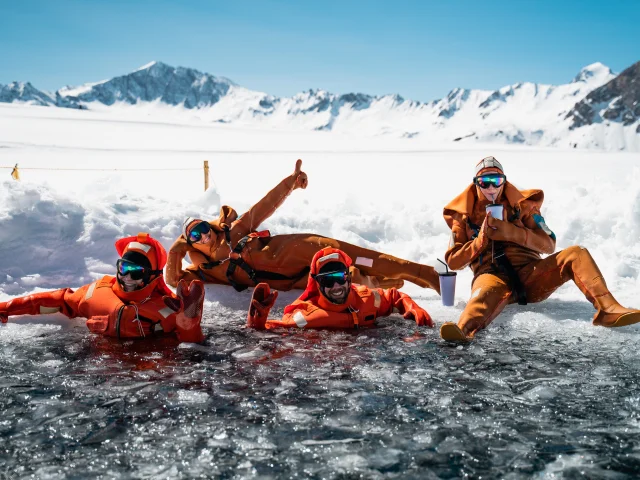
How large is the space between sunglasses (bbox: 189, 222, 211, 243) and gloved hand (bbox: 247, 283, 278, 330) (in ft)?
4.42

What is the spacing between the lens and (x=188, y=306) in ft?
16.1

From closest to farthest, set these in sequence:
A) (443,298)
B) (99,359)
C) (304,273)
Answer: (99,359)
(443,298)
(304,273)

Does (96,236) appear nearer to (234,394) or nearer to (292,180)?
(292,180)

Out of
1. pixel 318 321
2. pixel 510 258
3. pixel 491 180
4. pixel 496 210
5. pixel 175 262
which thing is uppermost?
Result: pixel 491 180

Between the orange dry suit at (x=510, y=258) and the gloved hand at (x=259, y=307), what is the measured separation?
1.71 metres

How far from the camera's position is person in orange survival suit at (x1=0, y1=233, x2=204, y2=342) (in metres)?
4.95

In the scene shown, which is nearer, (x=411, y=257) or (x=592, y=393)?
(x=592, y=393)

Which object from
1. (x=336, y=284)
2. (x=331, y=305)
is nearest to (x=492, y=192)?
(x=336, y=284)

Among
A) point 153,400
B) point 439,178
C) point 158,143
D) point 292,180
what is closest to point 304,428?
point 153,400

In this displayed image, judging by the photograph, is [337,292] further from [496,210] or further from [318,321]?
[496,210]

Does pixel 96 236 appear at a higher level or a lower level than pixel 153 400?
higher

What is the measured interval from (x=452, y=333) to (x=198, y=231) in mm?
2997

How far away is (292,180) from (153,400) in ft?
11.7

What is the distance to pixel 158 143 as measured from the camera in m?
31.1
